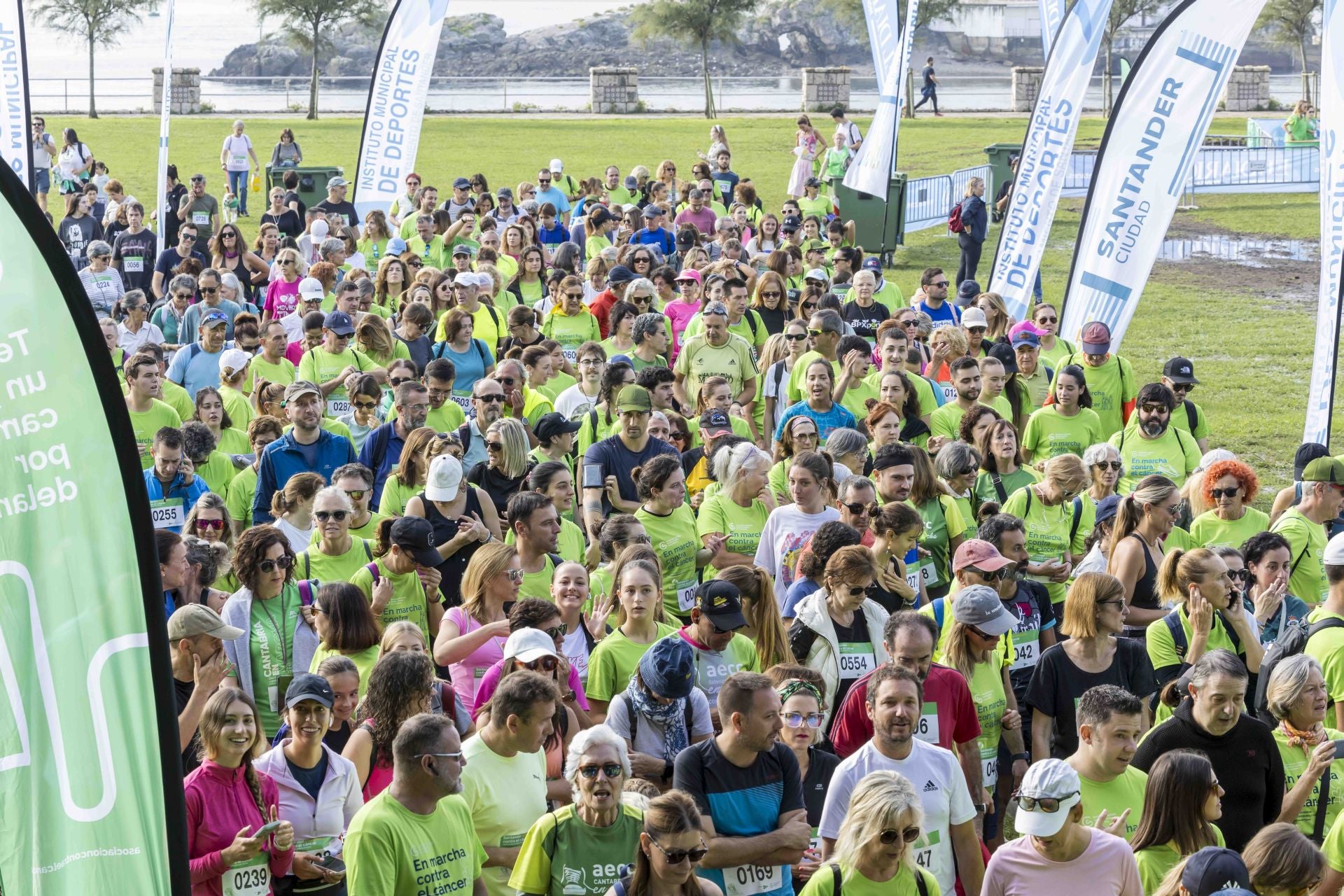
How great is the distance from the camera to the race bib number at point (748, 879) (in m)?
6.02

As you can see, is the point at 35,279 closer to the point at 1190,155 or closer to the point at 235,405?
the point at 235,405

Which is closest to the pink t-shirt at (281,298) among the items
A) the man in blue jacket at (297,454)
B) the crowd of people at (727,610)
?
the crowd of people at (727,610)

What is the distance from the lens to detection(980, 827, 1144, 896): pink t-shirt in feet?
18.2

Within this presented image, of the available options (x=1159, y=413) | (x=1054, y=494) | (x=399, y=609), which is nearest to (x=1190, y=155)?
(x=1159, y=413)

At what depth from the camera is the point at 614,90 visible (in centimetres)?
5588

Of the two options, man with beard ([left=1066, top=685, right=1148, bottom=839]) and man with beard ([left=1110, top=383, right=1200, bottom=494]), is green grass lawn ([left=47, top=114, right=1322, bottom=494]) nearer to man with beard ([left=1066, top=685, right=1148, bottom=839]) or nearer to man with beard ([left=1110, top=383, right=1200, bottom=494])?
man with beard ([left=1110, top=383, right=1200, bottom=494])

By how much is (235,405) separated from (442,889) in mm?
6378

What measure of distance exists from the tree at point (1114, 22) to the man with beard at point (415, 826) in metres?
46.1

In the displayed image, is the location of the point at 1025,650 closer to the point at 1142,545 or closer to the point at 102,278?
the point at 1142,545

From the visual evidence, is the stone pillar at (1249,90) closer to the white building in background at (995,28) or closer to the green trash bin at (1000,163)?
the green trash bin at (1000,163)

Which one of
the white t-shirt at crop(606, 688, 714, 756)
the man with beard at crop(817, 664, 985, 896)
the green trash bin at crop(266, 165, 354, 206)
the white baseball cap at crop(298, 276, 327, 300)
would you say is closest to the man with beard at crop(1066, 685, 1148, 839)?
the man with beard at crop(817, 664, 985, 896)

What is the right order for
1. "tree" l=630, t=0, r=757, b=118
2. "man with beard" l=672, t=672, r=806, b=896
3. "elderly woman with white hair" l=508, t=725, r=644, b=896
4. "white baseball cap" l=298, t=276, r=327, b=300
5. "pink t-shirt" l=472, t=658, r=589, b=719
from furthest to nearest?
"tree" l=630, t=0, r=757, b=118 → "white baseball cap" l=298, t=276, r=327, b=300 → "pink t-shirt" l=472, t=658, r=589, b=719 → "man with beard" l=672, t=672, r=806, b=896 → "elderly woman with white hair" l=508, t=725, r=644, b=896

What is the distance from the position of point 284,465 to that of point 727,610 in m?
3.86

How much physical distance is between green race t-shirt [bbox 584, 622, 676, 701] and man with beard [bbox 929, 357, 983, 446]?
4028 millimetres
